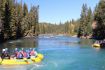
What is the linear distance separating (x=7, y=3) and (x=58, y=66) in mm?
67616

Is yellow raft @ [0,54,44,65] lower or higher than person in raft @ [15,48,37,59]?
lower

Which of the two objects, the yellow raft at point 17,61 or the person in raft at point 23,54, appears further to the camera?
the person in raft at point 23,54

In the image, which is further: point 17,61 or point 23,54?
point 23,54

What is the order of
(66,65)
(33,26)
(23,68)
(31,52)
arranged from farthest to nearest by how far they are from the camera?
1. (33,26)
2. (31,52)
3. (66,65)
4. (23,68)

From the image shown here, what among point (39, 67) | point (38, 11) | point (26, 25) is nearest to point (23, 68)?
point (39, 67)

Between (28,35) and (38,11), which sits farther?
(38,11)

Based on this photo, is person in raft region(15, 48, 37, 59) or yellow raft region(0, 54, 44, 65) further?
person in raft region(15, 48, 37, 59)

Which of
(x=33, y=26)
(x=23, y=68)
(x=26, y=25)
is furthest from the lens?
(x=33, y=26)

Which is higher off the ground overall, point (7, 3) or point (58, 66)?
point (7, 3)

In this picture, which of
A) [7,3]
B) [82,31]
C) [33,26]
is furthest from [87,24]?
[7,3]

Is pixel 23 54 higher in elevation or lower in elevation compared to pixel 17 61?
higher

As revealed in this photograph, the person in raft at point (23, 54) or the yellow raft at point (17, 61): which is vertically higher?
the person in raft at point (23, 54)

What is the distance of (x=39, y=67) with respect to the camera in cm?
4125

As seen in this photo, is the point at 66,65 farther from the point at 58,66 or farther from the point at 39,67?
the point at 39,67
